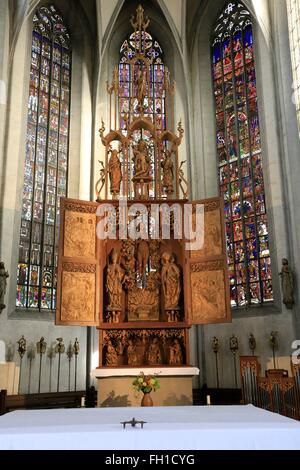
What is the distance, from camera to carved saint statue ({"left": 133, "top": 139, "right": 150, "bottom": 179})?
11266 mm

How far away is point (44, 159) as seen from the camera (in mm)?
16375

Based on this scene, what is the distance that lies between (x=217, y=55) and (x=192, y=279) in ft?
34.3

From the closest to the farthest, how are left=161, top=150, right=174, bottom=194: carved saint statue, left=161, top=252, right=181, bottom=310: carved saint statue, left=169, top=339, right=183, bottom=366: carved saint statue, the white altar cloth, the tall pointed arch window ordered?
the white altar cloth → left=169, top=339, right=183, bottom=366: carved saint statue → left=161, top=252, right=181, bottom=310: carved saint statue → left=161, top=150, right=174, bottom=194: carved saint statue → the tall pointed arch window

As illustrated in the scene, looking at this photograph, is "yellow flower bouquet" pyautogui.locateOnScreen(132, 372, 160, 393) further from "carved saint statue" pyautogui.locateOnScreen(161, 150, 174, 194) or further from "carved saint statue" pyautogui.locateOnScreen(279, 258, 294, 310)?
"carved saint statue" pyautogui.locateOnScreen(279, 258, 294, 310)

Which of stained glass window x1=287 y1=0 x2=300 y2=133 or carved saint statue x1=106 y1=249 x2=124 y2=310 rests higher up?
stained glass window x1=287 y1=0 x2=300 y2=133

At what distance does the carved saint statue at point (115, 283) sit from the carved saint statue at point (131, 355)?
815 mm

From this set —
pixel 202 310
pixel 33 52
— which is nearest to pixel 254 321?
pixel 202 310

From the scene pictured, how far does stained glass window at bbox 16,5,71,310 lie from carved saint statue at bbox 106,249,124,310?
500 centimetres

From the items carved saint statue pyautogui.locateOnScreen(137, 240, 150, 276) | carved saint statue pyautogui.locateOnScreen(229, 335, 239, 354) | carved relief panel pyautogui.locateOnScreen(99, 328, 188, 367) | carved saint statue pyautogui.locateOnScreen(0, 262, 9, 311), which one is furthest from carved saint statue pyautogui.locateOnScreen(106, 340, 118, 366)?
carved saint statue pyautogui.locateOnScreen(229, 335, 239, 354)

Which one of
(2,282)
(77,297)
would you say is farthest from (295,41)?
(2,282)

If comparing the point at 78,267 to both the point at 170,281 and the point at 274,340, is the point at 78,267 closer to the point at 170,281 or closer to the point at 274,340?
the point at 170,281

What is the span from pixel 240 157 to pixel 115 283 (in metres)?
7.65

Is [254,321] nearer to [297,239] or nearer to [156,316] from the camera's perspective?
[297,239]

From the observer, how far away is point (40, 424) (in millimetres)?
4918
